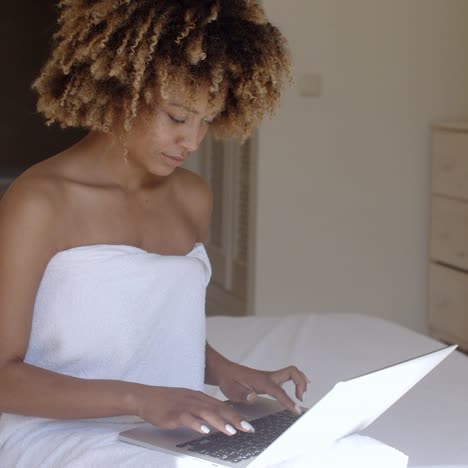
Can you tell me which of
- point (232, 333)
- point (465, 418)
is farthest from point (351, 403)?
point (232, 333)

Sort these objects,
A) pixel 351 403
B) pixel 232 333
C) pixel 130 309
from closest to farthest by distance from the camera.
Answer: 1. pixel 351 403
2. pixel 130 309
3. pixel 232 333

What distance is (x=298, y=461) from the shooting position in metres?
1.23

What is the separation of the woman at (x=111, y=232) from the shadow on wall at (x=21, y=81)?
2.65 metres

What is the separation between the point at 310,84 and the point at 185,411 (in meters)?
2.81

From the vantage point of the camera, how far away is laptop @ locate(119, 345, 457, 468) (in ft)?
3.72

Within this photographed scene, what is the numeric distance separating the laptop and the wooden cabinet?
2.65m

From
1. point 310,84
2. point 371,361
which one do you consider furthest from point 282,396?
point 310,84

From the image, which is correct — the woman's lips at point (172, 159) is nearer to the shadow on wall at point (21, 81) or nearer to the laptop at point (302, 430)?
the laptop at point (302, 430)

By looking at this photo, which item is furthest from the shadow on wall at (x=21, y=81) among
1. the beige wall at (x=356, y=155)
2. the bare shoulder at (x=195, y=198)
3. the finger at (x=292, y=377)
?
the finger at (x=292, y=377)

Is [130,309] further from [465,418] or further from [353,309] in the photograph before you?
[353,309]

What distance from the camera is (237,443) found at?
1291 mm

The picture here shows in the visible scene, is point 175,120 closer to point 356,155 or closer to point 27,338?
point 27,338

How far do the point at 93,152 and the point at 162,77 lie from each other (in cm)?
20

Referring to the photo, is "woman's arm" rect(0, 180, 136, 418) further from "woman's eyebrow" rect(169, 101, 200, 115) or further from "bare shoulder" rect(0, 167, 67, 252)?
"woman's eyebrow" rect(169, 101, 200, 115)
